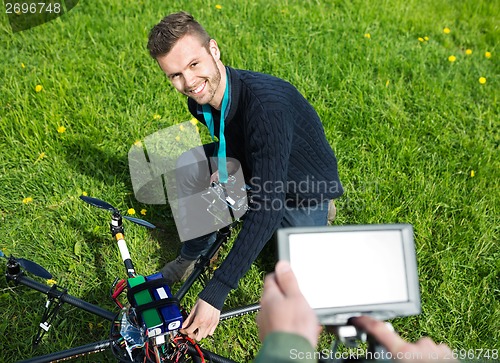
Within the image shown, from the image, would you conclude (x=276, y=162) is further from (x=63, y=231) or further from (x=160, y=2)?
(x=160, y=2)

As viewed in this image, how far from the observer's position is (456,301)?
117 inches

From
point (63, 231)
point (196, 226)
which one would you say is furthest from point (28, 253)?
point (196, 226)

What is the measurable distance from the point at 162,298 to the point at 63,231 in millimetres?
1395

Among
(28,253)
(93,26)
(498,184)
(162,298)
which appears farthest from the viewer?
(93,26)

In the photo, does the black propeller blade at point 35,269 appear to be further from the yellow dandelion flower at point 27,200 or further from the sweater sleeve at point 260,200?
the yellow dandelion flower at point 27,200

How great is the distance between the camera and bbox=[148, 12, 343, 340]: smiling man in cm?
218

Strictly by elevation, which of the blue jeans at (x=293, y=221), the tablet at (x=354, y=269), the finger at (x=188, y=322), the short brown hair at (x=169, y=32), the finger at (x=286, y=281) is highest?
the short brown hair at (x=169, y=32)

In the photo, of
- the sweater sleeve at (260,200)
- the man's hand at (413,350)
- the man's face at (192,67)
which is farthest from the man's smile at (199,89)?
the man's hand at (413,350)

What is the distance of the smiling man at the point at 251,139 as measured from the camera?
7.14 feet

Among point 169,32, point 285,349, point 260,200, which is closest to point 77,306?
point 260,200

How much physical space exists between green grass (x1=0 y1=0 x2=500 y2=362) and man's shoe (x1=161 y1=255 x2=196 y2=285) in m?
0.14

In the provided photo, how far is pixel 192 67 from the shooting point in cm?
245

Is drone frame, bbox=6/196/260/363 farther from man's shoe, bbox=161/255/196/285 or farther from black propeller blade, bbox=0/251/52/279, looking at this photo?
man's shoe, bbox=161/255/196/285

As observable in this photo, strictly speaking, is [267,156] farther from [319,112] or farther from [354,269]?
[319,112]
